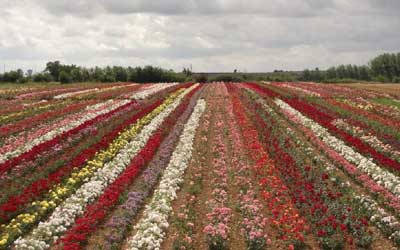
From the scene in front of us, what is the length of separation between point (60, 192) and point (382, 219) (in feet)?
26.6

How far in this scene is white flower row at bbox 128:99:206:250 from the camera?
1048 centimetres

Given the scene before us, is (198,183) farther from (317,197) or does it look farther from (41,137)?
(41,137)

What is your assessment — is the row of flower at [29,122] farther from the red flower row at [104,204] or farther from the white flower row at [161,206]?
the white flower row at [161,206]


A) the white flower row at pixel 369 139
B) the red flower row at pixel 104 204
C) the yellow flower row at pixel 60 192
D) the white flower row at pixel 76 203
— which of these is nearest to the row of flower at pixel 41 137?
the yellow flower row at pixel 60 192

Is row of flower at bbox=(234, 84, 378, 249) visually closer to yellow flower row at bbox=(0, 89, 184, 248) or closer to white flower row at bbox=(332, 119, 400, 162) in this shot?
white flower row at bbox=(332, 119, 400, 162)

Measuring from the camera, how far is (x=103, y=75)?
93.1 metres

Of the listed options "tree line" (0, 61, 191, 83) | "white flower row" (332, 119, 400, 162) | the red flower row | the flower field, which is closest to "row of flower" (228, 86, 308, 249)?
the flower field

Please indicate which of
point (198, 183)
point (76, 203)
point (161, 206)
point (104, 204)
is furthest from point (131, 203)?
point (198, 183)

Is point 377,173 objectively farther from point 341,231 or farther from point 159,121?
point 159,121

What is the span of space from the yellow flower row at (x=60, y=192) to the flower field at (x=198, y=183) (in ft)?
0.13

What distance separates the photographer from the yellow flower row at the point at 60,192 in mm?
11031

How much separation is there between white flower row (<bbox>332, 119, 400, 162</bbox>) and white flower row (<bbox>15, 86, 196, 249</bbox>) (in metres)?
9.65

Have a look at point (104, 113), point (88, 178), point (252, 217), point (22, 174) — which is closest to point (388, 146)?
point (252, 217)

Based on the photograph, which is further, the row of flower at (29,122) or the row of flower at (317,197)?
the row of flower at (29,122)
